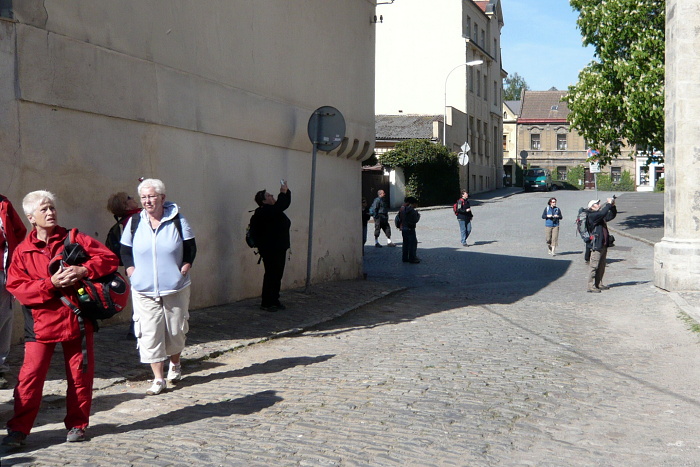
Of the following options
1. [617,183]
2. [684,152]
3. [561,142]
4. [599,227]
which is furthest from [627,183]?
[684,152]

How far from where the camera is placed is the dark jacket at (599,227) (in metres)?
15.4

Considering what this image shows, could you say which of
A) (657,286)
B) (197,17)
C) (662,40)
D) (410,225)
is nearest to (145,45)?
(197,17)

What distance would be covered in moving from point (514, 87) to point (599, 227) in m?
99.8

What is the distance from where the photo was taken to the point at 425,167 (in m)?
45.1

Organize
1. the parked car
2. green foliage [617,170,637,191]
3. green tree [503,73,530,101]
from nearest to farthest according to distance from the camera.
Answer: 1. the parked car
2. green foliage [617,170,637,191]
3. green tree [503,73,530,101]

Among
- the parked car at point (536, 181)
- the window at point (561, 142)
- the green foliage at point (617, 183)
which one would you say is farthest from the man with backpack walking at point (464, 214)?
the window at point (561, 142)

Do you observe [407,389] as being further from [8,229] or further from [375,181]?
[375,181]

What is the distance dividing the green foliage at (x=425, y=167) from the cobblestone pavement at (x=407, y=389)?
30.1 meters

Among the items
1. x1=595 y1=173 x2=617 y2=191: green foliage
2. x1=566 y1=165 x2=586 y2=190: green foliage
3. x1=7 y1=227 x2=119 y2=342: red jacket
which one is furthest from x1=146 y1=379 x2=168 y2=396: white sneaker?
x1=566 y1=165 x2=586 y2=190: green foliage

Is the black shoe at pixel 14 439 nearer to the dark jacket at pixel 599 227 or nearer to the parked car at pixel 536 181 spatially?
the dark jacket at pixel 599 227

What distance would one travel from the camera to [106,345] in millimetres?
8805

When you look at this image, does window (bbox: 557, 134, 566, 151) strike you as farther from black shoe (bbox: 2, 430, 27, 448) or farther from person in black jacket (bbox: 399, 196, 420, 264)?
black shoe (bbox: 2, 430, 27, 448)

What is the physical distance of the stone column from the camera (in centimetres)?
1459

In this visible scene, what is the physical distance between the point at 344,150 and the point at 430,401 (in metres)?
10.6
